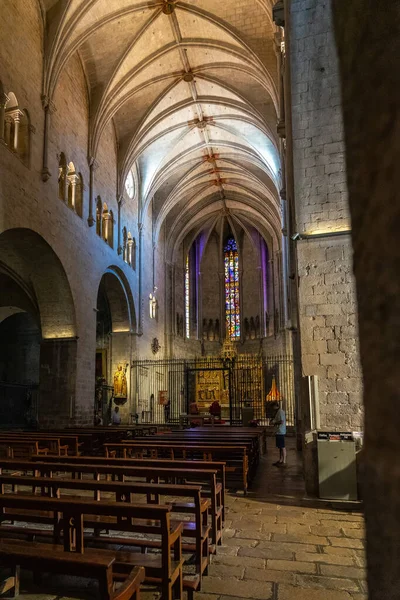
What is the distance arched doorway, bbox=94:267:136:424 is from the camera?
1842 centimetres

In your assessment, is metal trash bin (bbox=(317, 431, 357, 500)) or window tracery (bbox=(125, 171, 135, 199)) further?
window tracery (bbox=(125, 171, 135, 199))

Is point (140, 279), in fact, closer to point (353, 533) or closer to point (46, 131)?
point (46, 131)

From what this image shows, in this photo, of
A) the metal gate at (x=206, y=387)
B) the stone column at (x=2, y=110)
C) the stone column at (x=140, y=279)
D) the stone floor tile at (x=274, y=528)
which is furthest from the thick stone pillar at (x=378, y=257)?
the stone column at (x=140, y=279)

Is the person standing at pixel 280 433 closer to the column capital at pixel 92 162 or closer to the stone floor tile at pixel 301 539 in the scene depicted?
the stone floor tile at pixel 301 539

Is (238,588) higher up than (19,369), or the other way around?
(19,369)

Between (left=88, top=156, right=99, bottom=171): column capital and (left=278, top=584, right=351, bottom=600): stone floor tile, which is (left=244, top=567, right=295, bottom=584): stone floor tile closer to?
(left=278, top=584, right=351, bottom=600): stone floor tile

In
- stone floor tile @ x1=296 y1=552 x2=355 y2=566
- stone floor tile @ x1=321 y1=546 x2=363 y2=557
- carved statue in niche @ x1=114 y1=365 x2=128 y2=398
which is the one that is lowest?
stone floor tile @ x1=321 y1=546 x2=363 y2=557

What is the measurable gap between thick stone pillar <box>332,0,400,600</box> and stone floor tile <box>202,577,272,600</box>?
110 inches

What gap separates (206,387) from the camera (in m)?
26.0

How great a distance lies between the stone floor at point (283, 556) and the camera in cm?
301

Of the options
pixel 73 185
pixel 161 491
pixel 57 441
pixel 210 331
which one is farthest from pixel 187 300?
pixel 161 491

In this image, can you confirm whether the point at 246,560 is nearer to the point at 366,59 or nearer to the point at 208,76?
the point at 366,59

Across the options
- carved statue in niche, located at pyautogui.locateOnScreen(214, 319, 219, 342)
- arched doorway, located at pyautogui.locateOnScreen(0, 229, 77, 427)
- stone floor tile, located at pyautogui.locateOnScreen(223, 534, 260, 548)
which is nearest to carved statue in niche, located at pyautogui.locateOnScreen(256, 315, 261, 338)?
carved statue in niche, located at pyautogui.locateOnScreen(214, 319, 219, 342)

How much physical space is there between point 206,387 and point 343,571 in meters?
22.8
